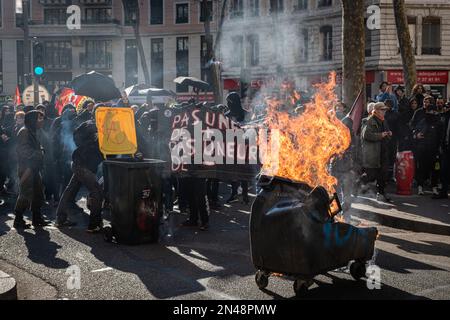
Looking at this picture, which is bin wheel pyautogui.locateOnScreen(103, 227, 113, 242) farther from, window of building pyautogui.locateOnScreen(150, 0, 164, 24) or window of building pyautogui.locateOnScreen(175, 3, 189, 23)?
window of building pyautogui.locateOnScreen(150, 0, 164, 24)

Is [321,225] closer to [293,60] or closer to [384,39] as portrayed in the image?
[384,39]

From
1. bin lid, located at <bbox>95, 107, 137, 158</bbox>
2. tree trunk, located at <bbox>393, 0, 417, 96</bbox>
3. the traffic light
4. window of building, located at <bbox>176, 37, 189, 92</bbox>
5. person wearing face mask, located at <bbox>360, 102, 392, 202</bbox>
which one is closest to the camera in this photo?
bin lid, located at <bbox>95, 107, 137, 158</bbox>

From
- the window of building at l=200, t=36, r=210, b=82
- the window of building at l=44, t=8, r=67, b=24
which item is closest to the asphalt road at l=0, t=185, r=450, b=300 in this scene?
the window of building at l=200, t=36, r=210, b=82

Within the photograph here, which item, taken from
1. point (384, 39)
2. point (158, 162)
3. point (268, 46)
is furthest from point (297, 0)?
point (158, 162)

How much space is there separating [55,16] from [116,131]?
4768 cm

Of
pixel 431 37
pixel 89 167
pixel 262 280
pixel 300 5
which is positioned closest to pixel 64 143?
pixel 89 167

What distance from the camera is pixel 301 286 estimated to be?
18.2 ft

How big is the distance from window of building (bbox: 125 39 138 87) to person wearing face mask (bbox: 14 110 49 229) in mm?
42196

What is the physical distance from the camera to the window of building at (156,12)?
5128cm

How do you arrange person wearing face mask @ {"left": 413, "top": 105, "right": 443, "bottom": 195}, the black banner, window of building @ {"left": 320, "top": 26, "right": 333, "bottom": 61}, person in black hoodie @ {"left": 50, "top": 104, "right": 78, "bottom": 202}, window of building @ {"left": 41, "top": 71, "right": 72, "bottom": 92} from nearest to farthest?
the black banner, person in black hoodie @ {"left": 50, "top": 104, "right": 78, "bottom": 202}, person wearing face mask @ {"left": 413, "top": 105, "right": 443, "bottom": 195}, window of building @ {"left": 320, "top": 26, "right": 333, "bottom": 61}, window of building @ {"left": 41, "top": 71, "right": 72, "bottom": 92}

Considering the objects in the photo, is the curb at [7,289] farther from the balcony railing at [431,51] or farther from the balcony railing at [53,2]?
the balcony railing at [53,2]

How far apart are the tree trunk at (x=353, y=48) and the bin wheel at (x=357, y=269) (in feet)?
26.6

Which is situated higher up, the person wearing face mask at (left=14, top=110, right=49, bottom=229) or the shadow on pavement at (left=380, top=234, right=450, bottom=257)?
the person wearing face mask at (left=14, top=110, right=49, bottom=229)

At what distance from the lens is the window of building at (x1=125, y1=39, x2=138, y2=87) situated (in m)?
51.1
